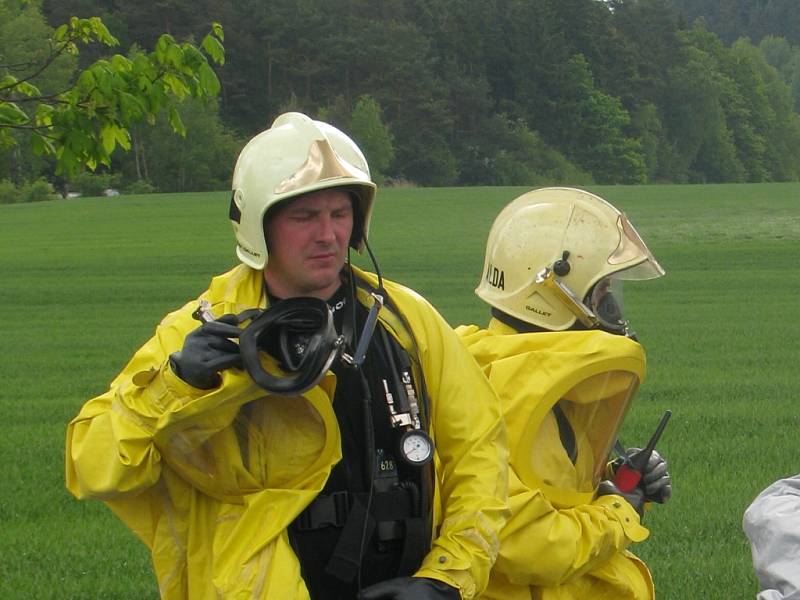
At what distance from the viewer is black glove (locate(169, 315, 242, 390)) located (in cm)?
279

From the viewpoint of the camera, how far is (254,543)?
297 centimetres

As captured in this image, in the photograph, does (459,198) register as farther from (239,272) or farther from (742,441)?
(239,272)

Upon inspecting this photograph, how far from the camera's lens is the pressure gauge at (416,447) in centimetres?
308

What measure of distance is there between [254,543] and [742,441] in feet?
26.9

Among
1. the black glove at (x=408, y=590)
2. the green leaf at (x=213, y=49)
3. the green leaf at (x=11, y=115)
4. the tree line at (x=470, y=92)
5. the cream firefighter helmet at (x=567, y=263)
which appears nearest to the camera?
the black glove at (x=408, y=590)

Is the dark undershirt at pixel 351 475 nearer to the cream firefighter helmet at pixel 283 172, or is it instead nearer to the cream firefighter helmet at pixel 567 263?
the cream firefighter helmet at pixel 283 172

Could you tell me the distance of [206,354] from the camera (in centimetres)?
279

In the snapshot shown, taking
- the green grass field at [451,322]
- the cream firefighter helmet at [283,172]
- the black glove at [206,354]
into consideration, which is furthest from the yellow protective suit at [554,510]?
the green grass field at [451,322]

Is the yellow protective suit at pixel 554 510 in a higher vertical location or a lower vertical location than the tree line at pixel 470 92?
higher

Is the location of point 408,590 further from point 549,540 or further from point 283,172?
point 283,172

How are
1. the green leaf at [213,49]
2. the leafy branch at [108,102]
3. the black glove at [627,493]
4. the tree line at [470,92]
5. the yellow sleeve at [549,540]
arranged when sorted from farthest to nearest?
the tree line at [470,92], the green leaf at [213,49], the leafy branch at [108,102], the black glove at [627,493], the yellow sleeve at [549,540]

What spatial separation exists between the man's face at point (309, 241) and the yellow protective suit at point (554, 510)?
2.47ft

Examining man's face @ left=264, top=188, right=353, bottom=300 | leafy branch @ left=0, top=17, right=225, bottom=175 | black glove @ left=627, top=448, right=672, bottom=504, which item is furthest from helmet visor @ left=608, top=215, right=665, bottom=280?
leafy branch @ left=0, top=17, right=225, bottom=175

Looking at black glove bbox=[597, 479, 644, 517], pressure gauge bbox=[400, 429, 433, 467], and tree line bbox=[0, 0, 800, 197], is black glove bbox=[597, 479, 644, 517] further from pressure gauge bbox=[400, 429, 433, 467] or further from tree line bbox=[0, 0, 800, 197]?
tree line bbox=[0, 0, 800, 197]
